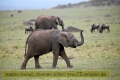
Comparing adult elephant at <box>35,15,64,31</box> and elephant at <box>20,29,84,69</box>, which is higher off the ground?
elephant at <box>20,29,84,69</box>

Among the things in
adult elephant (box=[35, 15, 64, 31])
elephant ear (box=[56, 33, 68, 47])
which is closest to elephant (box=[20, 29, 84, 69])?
elephant ear (box=[56, 33, 68, 47])

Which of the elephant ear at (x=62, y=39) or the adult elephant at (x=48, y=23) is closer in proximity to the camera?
the elephant ear at (x=62, y=39)

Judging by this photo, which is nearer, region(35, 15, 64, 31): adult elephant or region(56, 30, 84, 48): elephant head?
region(56, 30, 84, 48): elephant head

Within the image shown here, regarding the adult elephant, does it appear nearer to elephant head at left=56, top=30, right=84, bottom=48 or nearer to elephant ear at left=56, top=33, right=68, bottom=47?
elephant head at left=56, top=30, right=84, bottom=48

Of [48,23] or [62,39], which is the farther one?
[48,23]

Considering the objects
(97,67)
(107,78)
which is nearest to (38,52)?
(97,67)

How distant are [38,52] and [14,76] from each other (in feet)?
6.27

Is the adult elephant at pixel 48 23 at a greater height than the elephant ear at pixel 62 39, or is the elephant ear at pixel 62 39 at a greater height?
the elephant ear at pixel 62 39

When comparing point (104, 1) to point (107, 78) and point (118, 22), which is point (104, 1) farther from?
point (107, 78)

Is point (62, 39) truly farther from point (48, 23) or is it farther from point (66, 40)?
point (48, 23)

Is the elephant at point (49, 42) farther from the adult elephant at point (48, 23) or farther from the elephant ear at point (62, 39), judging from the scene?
the adult elephant at point (48, 23)

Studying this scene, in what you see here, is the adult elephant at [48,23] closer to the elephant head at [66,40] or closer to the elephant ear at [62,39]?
the elephant head at [66,40]

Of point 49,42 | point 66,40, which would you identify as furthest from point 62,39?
point 49,42

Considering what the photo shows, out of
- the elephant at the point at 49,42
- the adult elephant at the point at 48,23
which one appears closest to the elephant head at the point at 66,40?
the elephant at the point at 49,42
